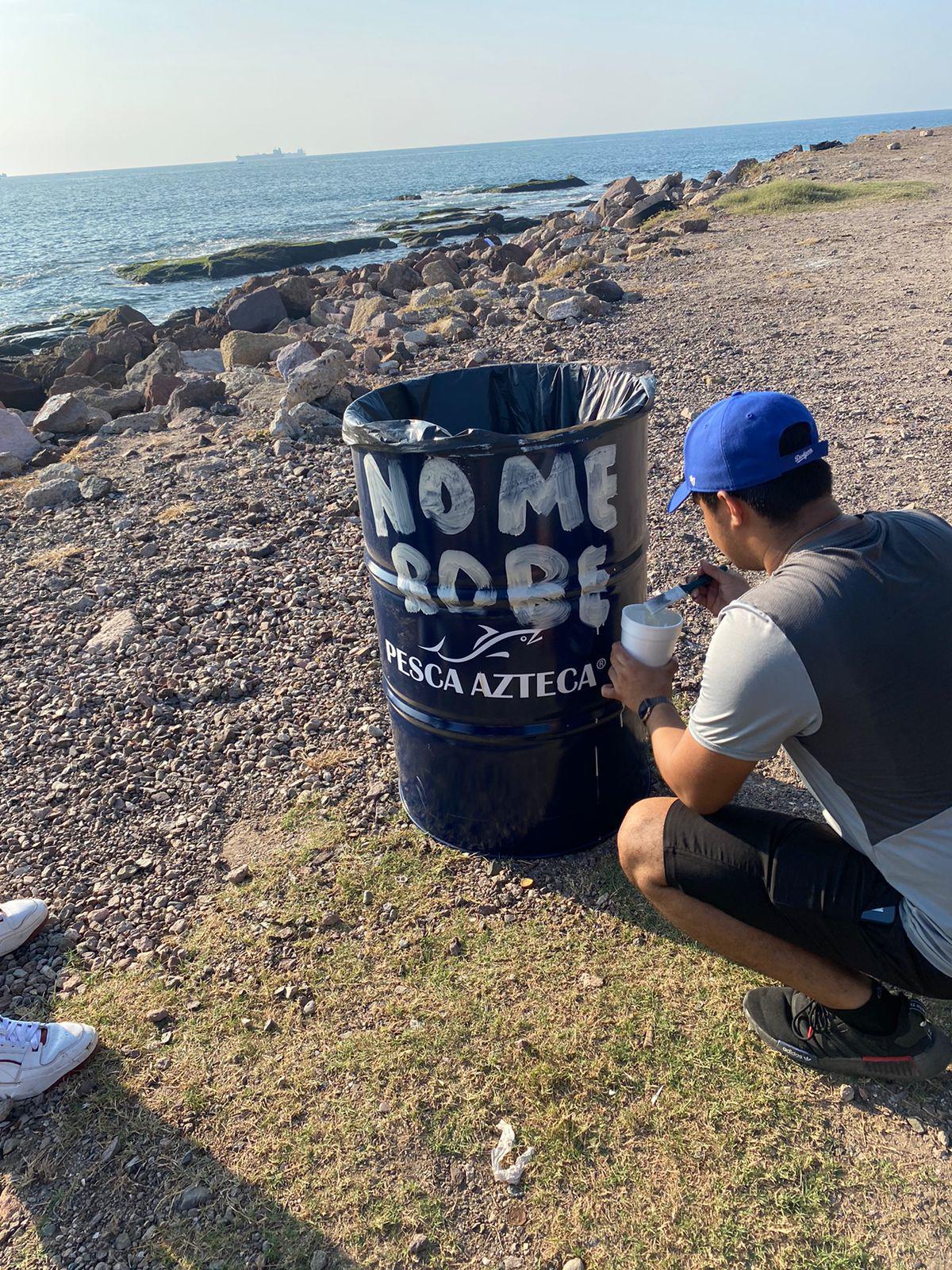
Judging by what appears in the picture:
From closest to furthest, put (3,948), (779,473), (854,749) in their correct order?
(854,749)
(779,473)
(3,948)

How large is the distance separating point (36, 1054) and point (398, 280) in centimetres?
1670

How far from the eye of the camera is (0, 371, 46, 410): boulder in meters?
12.4

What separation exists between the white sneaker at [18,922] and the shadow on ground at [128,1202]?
60 centimetres

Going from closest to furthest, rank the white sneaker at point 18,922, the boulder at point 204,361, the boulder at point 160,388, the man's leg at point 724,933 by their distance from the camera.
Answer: the man's leg at point 724,933
the white sneaker at point 18,922
the boulder at point 160,388
the boulder at point 204,361

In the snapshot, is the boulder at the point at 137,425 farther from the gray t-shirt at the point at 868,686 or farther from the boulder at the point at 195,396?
the gray t-shirt at the point at 868,686

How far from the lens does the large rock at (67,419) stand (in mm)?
9578

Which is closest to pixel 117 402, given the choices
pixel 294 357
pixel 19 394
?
pixel 294 357

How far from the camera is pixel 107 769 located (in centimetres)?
359

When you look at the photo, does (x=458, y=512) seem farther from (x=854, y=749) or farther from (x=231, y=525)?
(x=231, y=525)

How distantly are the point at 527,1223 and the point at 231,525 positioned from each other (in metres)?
4.77

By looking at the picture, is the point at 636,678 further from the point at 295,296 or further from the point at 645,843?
the point at 295,296

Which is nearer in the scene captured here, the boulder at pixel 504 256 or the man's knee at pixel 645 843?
the man's knee at pixel 645 843

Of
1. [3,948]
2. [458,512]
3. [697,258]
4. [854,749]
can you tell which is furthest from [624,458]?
[697,258]

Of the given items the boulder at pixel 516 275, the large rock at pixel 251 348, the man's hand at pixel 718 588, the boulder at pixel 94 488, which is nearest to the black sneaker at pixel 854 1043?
the man's hand at pixel 718 588
